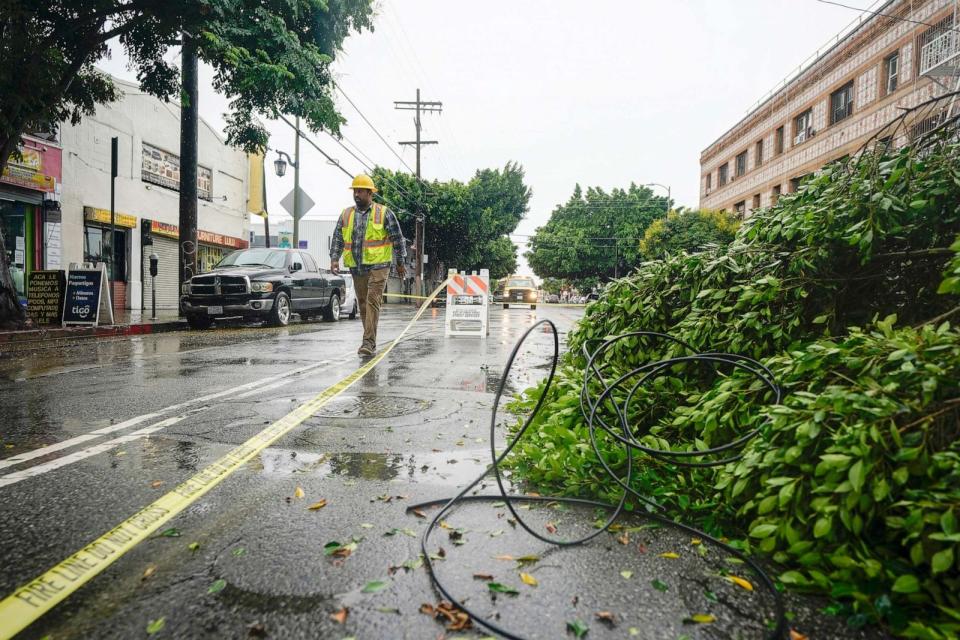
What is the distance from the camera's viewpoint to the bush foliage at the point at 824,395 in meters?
1.99

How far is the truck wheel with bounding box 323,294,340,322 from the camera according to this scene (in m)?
17.3

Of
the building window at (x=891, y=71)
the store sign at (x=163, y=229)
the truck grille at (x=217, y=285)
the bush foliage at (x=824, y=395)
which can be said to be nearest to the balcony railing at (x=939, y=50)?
A: the building window at (x=891, y=71)

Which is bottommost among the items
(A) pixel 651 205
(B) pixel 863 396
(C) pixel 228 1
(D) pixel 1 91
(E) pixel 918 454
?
(E) pixel 918 454

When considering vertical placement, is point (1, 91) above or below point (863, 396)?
above

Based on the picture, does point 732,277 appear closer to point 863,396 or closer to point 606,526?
point 863,396

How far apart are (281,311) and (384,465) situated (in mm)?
11949

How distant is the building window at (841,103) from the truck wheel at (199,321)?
25.5 metres

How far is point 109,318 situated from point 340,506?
1258 cm

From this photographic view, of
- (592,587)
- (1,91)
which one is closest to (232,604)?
(592,587)

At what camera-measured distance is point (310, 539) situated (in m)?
2.42

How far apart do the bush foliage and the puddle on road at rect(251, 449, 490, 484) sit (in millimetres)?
299

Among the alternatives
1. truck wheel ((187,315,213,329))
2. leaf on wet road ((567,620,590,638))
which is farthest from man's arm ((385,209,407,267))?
leaf on wet road ((567,620,590,638))

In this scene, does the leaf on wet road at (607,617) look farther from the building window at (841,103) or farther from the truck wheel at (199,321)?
the building window at (841,103)

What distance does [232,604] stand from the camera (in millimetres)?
1933
